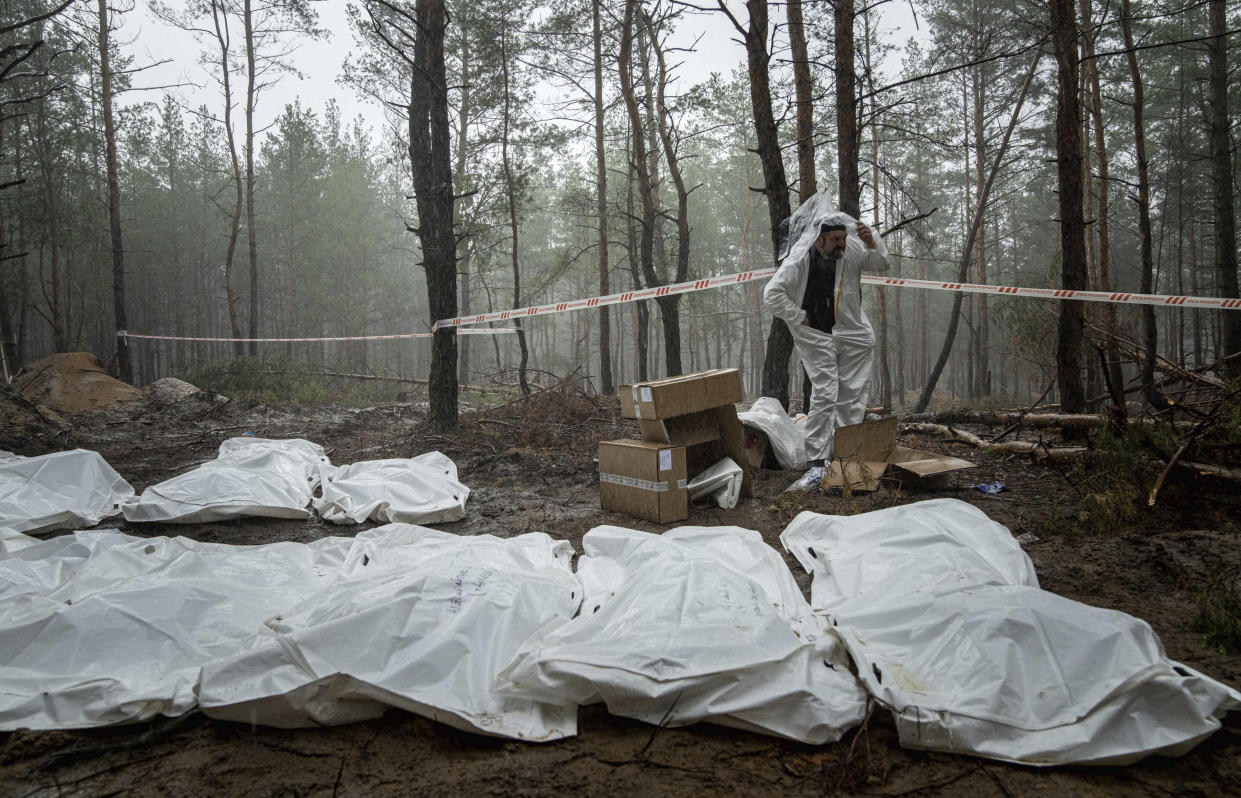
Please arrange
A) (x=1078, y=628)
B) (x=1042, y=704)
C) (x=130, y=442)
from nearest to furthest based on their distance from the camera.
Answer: (x=1042, y=704) → (x=1078, y=628) → (x=130, y=442)

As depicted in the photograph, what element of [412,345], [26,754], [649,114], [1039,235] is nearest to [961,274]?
[649,114]

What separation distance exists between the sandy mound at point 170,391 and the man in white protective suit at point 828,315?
1136 centimetres

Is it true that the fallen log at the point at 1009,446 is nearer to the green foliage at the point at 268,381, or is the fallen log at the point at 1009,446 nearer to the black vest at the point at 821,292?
the black vest at the point at 821,292

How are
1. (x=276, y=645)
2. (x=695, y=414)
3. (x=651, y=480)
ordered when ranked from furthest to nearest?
(x=695, y=414), (x=651, y=480), (x=276, y=645)

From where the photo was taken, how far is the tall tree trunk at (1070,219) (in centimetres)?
594

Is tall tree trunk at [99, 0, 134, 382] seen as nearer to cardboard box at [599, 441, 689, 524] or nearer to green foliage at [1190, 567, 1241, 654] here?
cardboard box at [599, 441, 689, 524]

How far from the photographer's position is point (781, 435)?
573 centimetres

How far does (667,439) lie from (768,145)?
406 cm

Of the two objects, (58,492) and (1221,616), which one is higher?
(58,492)

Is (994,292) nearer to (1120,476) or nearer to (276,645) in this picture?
(1120,476)

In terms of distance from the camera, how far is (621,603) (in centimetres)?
228

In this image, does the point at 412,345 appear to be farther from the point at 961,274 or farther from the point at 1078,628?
the point at 1078,628

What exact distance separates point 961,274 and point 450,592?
11763 mm

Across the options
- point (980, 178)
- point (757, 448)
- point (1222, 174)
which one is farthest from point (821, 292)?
point (980, 178)
